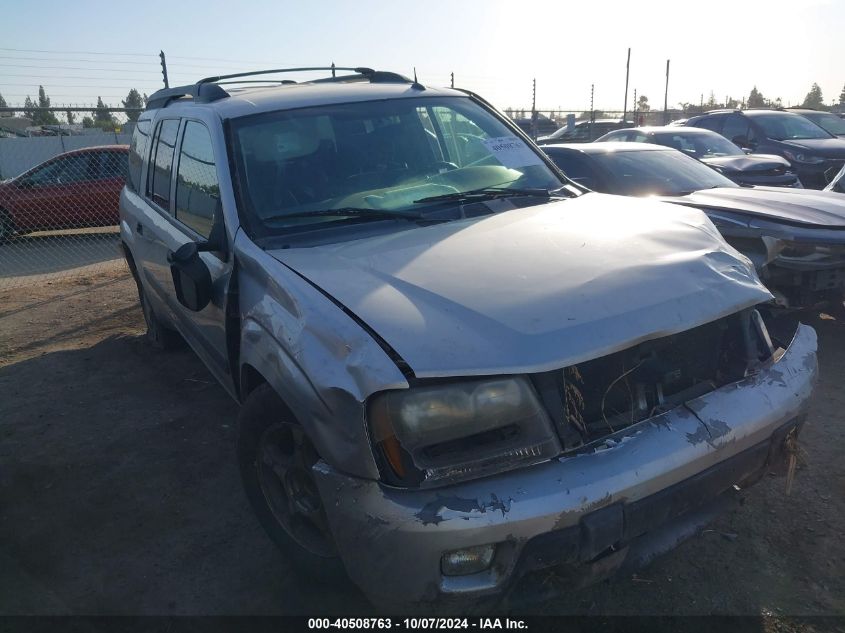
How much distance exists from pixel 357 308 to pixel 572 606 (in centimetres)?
140

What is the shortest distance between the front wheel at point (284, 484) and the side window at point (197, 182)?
1049 mm

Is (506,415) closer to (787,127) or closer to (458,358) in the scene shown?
(458,358)

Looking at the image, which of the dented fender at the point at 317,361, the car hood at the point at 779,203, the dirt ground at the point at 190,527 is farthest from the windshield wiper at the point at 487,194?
the car hood at the point at 779,203

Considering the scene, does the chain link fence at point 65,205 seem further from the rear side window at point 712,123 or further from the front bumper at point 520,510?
the front bumper at point 520,510

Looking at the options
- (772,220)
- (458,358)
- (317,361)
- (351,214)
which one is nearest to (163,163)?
(351,214)

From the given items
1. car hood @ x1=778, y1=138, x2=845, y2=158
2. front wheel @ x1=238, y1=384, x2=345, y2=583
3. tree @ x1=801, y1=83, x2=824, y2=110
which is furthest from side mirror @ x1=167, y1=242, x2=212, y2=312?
tree @ x1=801, y1=83, x2=824, y2=110

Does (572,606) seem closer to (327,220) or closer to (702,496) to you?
(702,496)

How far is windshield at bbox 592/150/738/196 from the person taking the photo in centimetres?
591

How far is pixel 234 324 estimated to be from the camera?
3.01 m

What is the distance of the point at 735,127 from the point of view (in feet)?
39.5

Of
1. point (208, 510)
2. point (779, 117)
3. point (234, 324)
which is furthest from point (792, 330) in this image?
point (779, 117)

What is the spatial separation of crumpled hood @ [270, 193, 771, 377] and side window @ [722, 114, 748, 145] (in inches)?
402

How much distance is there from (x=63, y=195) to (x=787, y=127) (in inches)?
490

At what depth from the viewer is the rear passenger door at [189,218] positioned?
3223 mm
